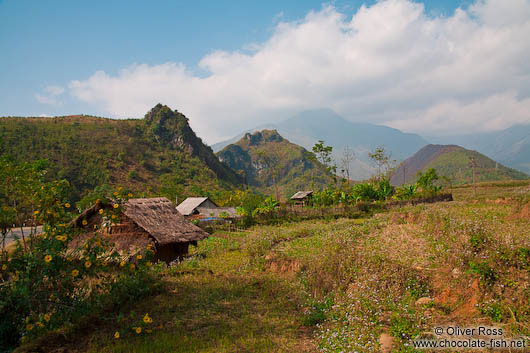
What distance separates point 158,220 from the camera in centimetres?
1038

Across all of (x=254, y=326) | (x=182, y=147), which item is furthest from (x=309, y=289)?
(x=182, y=147)

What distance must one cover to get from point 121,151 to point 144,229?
4938 cm

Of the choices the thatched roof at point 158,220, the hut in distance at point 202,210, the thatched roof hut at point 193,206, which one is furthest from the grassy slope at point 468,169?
the thatched roof at point 158,220

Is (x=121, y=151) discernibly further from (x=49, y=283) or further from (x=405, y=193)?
(x=49, y=283)

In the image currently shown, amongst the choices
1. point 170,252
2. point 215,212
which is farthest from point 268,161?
point 170,252

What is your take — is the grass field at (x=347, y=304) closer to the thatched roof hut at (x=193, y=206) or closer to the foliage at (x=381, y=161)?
the thatched roof hut at (x=193, y=206)

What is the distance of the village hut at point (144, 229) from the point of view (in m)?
9.41

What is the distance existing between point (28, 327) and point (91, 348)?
0.81m

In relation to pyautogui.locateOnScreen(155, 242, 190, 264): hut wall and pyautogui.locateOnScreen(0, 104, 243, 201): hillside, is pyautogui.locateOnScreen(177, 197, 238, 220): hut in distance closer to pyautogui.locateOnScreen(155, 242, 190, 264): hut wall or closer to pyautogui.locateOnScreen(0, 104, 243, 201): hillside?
pyautogui.locateOnScreen(0, 104, 243, 201): hillside

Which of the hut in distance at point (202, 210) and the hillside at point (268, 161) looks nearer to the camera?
the hut in distance at point (202, 210)

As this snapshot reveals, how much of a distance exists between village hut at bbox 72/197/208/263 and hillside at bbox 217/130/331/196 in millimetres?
82901

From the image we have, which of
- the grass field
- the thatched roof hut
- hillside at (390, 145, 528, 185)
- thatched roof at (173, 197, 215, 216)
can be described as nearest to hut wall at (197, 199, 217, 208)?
the thatched roof hut

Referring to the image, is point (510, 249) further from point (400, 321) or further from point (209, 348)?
point (209, 348)

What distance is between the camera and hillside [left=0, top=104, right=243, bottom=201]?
43156 millimetres
